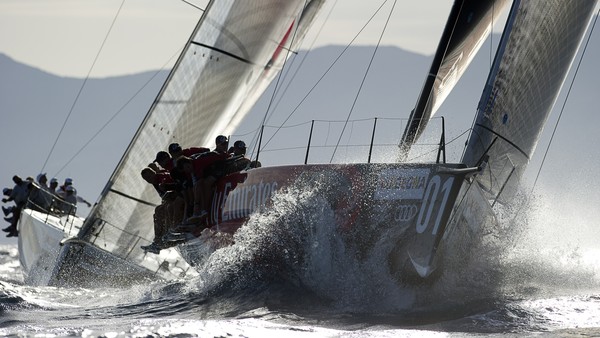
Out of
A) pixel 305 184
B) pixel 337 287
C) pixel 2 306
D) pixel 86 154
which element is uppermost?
pixel 86 154

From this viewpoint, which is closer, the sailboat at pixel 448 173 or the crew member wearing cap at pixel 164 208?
the sailboat at pixel 448 173

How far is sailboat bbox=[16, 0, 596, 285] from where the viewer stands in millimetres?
6387

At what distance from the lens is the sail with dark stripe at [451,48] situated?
8148mm

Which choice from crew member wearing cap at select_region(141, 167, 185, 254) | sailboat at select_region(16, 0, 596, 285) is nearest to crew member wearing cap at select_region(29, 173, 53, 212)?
sailboat at select_region(16, 0, 596, 285)

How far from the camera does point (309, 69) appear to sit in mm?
174750

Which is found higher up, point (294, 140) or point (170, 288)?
point (294, 140)

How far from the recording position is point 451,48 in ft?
27.4

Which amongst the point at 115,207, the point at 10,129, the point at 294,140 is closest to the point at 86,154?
the point at 10,129

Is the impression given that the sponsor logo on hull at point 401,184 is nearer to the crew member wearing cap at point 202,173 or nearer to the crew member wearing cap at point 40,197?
the crew member wearing cap at point 202,173

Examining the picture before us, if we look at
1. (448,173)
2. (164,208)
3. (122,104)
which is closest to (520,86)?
(448,173)

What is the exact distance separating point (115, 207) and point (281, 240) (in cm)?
329

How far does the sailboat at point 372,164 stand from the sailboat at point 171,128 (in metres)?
0.01

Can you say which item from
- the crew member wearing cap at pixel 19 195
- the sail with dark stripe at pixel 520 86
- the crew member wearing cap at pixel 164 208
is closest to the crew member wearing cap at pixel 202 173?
the crew member wearing cap at pixel 164 208

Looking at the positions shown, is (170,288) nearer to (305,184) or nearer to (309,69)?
(305,184)
